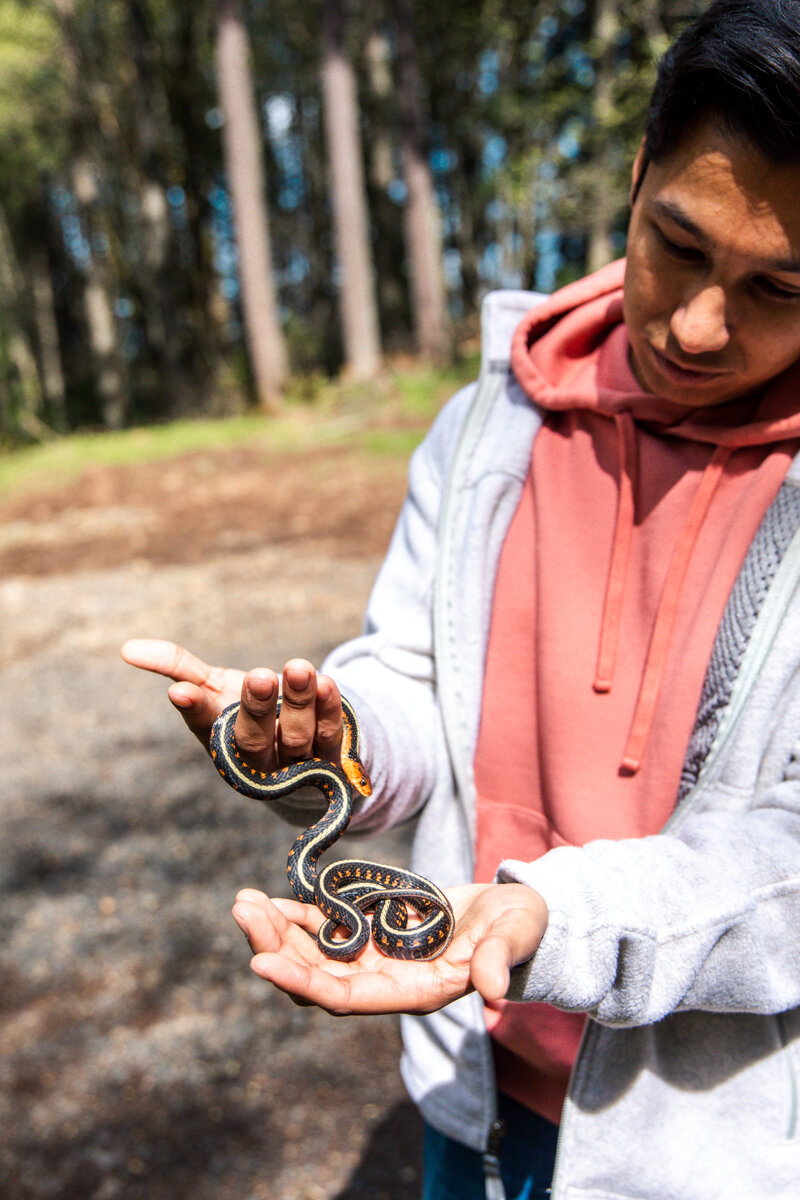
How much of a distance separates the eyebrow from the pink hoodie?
0.28 metres

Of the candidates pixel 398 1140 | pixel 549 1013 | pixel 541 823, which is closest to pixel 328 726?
pixel 541 823

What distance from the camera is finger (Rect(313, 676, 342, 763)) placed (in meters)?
1.72

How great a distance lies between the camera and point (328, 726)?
1.80m

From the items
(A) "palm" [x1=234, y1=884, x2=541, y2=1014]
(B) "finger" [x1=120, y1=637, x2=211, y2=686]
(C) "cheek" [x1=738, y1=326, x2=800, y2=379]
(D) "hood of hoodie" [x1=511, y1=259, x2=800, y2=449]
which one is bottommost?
(A) "palm" [x1=234, y1=884, x2=541, y2=1014]

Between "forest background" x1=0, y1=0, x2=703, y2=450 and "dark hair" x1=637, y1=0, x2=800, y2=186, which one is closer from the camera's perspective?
"dark hair" x1=637, y1=0, x2=800, y2=186

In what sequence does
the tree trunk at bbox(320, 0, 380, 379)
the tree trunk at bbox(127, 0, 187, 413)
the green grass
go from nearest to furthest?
the green grass
the tree trunk at bbox(320, 0, 380, 379)
the tree trunk at bbox(127, 0, 187, 413)

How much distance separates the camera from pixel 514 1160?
1899 millimetres

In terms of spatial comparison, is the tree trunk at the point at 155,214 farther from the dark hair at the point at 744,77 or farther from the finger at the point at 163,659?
the dark hair at the point at 744,77

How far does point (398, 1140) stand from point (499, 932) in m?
3.23

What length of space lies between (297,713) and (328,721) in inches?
3.6

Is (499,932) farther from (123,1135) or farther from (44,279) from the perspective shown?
(44,279)

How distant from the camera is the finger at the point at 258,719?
161 cm

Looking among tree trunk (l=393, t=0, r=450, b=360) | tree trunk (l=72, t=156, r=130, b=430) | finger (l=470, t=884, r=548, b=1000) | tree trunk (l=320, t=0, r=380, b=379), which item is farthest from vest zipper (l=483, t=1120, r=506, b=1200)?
tree trunk (l=72, t=156, r=130, b=430)

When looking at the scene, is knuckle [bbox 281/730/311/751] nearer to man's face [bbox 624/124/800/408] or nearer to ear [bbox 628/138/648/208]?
man's face [bbox 624/124/800/408]
